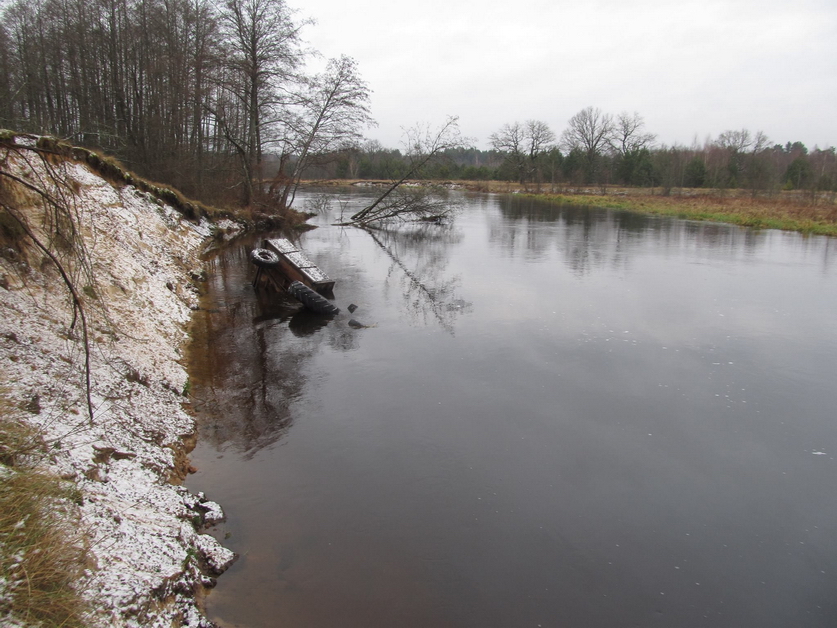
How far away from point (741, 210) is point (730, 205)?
144 inches

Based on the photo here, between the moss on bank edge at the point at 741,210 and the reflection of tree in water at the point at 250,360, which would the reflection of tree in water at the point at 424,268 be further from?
the moss on bank edge at the point at 741,210

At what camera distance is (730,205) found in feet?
138

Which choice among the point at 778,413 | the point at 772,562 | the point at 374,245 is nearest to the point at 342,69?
the point at 374,245

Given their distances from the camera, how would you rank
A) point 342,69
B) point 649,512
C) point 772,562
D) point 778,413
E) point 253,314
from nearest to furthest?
point 772,562 < point 649,512 < point 778,413 < point 253,314 < point 342,69

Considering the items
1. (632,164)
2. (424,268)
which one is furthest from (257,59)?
(632,164)

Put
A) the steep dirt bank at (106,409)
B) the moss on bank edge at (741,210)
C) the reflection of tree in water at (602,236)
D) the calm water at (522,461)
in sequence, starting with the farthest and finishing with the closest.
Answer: the moss on bank edge at (741,210) < the reflection of tree in water at (602,236) < the calm water at (522,461) < the steep dirt bank at (106,409)

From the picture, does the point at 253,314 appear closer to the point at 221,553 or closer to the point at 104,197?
the point at 104,197

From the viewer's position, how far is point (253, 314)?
40.2 feet

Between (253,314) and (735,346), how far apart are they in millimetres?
9810

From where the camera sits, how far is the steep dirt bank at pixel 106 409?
3816 mm

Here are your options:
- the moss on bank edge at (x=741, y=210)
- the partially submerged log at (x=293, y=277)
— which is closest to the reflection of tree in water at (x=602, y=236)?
the moss on bank edge at (x=741, y=210)

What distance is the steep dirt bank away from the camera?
3816mm

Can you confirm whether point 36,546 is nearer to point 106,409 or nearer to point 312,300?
point 106,409

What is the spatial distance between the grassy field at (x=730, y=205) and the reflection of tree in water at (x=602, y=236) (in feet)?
9.41
